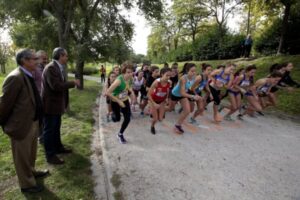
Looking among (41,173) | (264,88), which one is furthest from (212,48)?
(41,173)

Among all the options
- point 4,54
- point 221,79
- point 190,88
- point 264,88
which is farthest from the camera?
point 4,54

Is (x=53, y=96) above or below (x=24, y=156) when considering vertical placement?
above

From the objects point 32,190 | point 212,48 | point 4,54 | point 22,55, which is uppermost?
point 212,48

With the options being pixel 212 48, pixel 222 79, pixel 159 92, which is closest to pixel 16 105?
pixel 159 92

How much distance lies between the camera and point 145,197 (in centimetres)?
307

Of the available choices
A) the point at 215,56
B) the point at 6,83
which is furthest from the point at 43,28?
the point at 215,56

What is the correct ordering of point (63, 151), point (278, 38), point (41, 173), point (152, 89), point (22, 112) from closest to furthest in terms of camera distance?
point (22, 112)
point (41, 173)
point (63, 151)
point (152, 89)
point (278, 38)

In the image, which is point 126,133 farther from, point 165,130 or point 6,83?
point 6,83

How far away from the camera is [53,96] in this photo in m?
3.86

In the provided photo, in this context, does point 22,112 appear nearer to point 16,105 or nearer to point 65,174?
point 16,105

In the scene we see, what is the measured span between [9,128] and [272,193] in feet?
13.0

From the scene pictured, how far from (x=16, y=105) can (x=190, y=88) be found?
4524 mm

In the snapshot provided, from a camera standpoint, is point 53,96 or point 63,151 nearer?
point 53,96

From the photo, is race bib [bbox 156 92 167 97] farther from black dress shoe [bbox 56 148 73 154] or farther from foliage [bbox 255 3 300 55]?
foliage [bbox 255 3 300 55]
